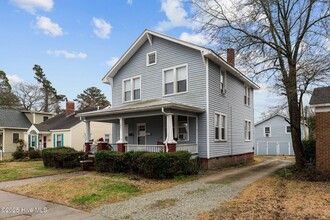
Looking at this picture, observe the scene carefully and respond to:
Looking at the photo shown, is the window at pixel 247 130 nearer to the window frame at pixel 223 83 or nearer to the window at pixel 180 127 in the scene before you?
the window frame at pixel 223 83

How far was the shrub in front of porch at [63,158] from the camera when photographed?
1612cm

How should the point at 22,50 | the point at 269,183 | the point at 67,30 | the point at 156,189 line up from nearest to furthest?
the point at 156,189, the point at 269,183, the point at 67,30, the point at 22,50

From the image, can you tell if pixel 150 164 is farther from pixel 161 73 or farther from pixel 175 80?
pixel 161 73

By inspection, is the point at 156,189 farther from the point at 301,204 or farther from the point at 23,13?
the point at 23,13

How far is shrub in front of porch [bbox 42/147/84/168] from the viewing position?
16125 mm

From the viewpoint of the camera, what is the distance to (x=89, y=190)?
9.59m

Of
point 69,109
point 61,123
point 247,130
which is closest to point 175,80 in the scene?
point 247,130

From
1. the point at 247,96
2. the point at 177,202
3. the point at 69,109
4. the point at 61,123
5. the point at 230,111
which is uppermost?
the point at 247,96

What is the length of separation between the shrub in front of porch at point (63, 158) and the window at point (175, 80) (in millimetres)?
6706

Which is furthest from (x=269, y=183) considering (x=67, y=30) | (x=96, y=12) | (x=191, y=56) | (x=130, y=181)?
(x=67, y=30)

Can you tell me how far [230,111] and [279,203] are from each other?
11.3 m

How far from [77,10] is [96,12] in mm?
1106

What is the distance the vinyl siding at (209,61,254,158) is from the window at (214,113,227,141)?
26 centimetres

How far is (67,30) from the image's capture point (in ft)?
62.9
